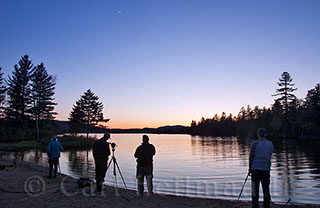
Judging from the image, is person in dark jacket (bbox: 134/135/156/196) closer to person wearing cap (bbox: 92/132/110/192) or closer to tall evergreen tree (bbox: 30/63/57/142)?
person wearing cap (bbox: 92/132/110/192)

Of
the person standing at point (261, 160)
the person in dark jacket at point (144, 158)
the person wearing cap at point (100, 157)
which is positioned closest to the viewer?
the person standing at point (261, 160)

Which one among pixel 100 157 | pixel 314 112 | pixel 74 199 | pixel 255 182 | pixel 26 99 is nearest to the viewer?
pixel 255 182

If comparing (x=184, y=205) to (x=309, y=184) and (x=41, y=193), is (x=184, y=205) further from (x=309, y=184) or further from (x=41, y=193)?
(x=309, y=184)

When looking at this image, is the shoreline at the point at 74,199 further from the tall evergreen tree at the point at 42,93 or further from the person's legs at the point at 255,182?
the tall evergreen tree at the point at 42,93

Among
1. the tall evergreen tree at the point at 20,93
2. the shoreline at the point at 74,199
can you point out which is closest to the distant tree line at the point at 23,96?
the tall evergreen tree at the point at 20,93

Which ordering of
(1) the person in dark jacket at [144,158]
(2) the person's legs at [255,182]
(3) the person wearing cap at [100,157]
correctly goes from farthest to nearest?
(3) the person wearing cap at [100,157] → (1) the person in dark jacket at [144,158] → (2) the person's legs at [255,182]

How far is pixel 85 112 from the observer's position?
218ft

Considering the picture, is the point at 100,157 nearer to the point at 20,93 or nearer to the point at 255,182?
the point at 255,182

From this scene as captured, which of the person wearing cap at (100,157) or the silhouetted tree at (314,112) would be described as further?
the silhouetted tree at (314,112)

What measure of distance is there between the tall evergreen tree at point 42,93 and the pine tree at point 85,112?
7619 mm

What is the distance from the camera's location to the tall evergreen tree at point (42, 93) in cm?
5120

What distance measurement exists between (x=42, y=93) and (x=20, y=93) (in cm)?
409

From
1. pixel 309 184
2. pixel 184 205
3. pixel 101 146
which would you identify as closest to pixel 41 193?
pixel 101 146

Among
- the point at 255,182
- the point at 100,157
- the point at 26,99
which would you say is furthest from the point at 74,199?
the point at 26,99
